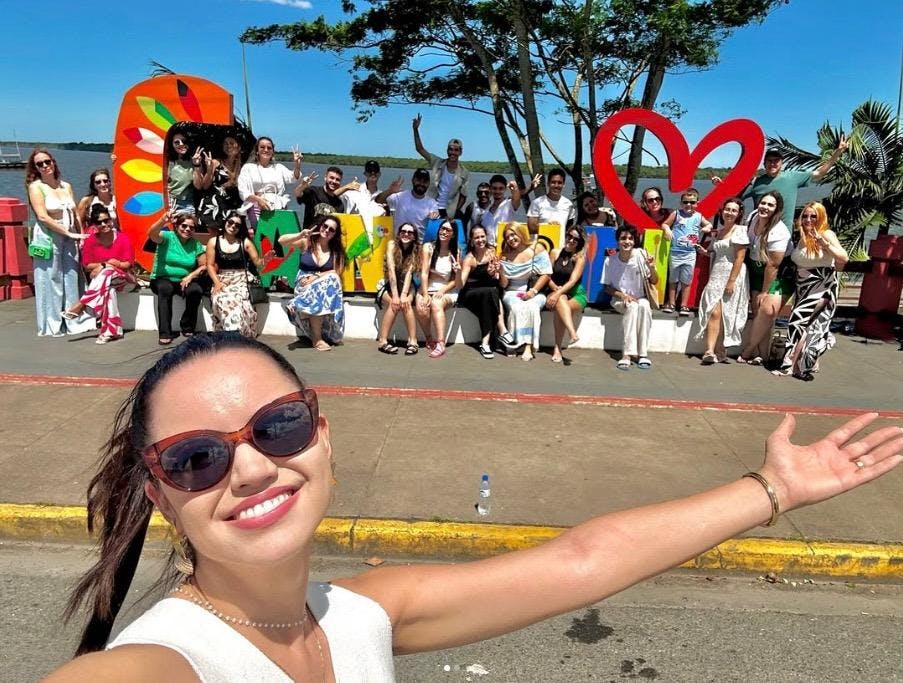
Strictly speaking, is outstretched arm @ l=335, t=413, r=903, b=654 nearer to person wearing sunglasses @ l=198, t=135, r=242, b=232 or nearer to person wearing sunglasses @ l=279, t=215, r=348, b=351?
person wearing sunglasses @ l=279, t=215, r=348, b=351

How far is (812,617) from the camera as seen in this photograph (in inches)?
145

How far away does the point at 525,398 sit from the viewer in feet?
21.8

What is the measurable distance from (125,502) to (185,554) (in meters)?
0.15

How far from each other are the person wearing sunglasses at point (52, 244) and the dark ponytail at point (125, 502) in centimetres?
812

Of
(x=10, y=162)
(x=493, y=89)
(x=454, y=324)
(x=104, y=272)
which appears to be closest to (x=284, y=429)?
(x=454, y=324)

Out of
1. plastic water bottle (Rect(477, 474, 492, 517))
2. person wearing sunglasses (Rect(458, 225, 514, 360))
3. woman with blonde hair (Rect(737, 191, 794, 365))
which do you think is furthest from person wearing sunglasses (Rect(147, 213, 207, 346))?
woman with blonde hair (Rect(737, 191, 794, 365))

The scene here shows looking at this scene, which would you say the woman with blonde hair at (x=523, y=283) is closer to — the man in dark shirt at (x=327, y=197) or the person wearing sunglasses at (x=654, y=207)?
the person wearing sunglasses at (x=654, y=207)

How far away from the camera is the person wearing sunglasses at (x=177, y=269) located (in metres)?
8.35

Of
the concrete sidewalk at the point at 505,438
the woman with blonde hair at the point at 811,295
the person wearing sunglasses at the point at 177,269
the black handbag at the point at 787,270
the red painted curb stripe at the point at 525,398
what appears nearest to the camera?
the concrete sidewalk at the point at 505,438

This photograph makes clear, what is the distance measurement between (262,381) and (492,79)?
1462 centimetres

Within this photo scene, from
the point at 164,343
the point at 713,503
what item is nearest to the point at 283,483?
the point at 713,503

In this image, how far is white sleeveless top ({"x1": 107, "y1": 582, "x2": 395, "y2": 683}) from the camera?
114 centimetres

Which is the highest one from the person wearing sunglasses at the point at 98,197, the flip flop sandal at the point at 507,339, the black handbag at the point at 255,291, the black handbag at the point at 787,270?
the person wearing sunglasses at the point at 98,197

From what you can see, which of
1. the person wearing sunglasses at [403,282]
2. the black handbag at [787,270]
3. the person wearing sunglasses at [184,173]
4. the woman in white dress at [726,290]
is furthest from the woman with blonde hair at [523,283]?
the person wearing sunglasses at [184,173]
